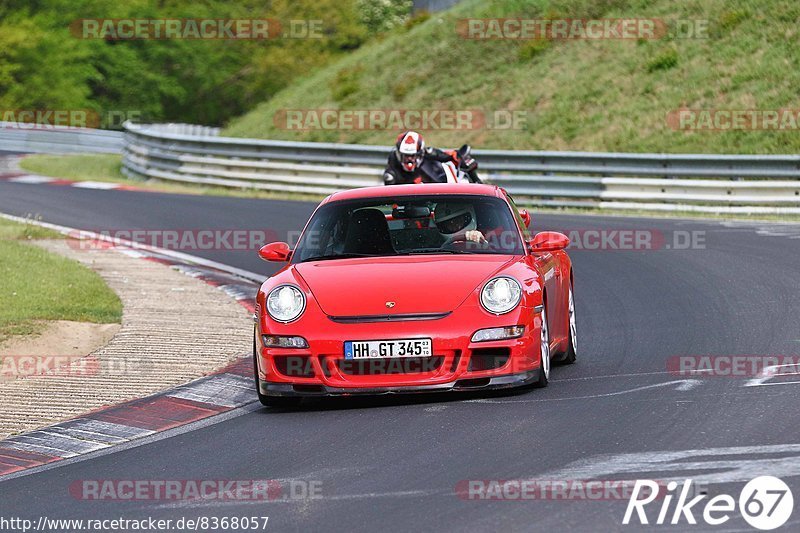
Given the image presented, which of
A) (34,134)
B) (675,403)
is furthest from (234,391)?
(34,134)

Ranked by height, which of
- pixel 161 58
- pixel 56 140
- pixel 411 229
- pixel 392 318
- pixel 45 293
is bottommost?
pixel 45 293

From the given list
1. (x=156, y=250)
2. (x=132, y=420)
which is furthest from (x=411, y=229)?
(x=156, y=250)

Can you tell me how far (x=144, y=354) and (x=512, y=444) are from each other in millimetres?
4626

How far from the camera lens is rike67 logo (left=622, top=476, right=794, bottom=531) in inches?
214

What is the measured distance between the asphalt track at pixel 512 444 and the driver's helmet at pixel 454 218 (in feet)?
3.96

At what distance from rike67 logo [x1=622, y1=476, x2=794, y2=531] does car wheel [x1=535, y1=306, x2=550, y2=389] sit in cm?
279

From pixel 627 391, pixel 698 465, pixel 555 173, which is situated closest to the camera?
pixel 698 465

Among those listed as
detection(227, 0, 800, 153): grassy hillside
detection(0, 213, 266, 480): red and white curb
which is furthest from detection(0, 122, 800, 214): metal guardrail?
detection(0, 213, 266, 480): red and white curb

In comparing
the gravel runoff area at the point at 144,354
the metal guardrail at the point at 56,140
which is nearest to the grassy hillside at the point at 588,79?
the metal guardrail at the point at 56,140

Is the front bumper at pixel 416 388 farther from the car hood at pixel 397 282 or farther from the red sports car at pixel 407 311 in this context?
the car hood at pixel 397 282

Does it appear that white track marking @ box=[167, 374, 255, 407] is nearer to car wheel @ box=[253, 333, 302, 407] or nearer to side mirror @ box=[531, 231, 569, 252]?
car wheel @ box=[253, 333, 302, 407]

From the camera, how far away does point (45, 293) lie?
44.4 feet

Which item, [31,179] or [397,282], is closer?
[397,282]

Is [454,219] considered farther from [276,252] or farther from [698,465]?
[698,465]
